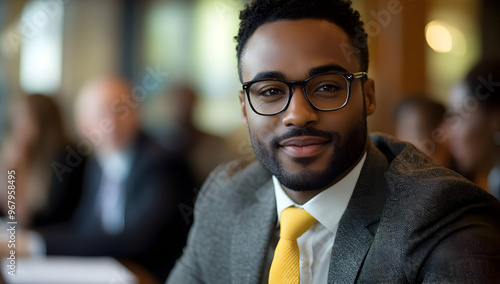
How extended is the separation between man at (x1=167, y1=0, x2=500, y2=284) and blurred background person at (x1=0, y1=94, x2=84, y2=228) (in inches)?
55.2

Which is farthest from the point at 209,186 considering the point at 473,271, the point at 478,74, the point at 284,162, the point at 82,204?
the point at 82,204

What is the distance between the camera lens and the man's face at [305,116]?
756mm

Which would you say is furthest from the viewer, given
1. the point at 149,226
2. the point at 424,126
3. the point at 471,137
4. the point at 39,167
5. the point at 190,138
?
the point at 190,138

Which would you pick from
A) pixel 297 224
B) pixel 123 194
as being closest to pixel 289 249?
pixel 297 224

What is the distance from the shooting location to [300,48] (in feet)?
2.48

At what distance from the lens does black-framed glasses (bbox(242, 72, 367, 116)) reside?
76 cm

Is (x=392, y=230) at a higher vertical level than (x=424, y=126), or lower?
lower

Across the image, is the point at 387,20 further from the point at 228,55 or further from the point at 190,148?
the point at 228,55

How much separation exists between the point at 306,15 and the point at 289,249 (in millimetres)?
383

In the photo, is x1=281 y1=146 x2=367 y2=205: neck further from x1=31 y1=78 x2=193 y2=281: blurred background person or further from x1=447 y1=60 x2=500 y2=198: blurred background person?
x1=31 y1=78 x2=193 y2=281: blurred background person

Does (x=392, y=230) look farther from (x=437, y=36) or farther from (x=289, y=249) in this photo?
(x=437, y=36)

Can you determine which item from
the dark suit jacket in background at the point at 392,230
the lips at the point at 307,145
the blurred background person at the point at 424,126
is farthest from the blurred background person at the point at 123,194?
the lips at the point at 307,145

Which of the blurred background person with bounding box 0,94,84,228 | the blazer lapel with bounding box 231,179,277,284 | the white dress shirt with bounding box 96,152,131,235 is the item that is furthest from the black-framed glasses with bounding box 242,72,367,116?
the blurred background person with bounding box 0,94,84,228

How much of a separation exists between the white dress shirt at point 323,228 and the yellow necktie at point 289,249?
0.06 ft
